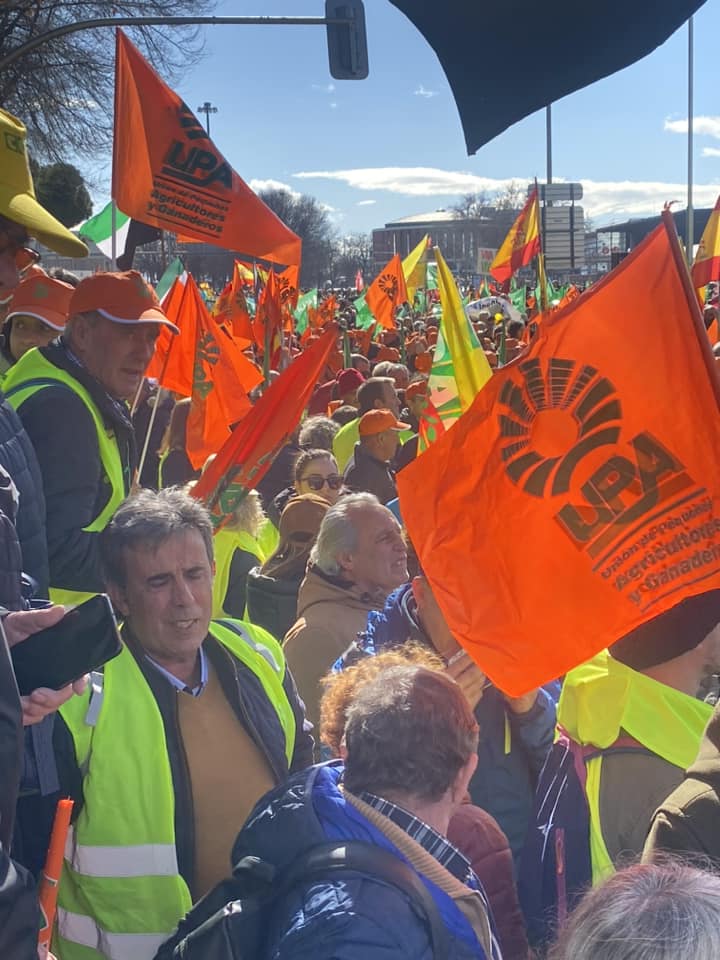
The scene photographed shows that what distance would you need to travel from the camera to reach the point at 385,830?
1798mm

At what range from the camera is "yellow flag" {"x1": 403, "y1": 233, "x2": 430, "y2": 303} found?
17.7 meters

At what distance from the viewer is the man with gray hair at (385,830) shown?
1.60 m

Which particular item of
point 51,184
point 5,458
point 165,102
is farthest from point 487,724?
point 51,184

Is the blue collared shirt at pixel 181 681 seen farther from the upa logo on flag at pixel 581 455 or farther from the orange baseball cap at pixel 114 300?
the orange baseball cap at pixel 114 300

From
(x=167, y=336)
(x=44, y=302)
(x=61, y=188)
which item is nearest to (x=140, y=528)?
(x=44, y=302)

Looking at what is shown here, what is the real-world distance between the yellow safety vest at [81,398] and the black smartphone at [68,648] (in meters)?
1.74

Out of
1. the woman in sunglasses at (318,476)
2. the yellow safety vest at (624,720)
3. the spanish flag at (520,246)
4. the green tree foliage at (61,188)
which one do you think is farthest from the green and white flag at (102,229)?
the yellow safety vest at (624,720)

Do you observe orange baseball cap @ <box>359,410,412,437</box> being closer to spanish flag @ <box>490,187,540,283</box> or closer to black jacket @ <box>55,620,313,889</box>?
black jacket @ <box>55,620,313,889</box>

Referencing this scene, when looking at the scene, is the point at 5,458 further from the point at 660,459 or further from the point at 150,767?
the point at 660,459

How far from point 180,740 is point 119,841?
9.7 inches

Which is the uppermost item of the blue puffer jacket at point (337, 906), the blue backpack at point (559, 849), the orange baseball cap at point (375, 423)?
the orange baseball cap at point (375, 423)

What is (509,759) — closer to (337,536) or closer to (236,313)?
(337,536)

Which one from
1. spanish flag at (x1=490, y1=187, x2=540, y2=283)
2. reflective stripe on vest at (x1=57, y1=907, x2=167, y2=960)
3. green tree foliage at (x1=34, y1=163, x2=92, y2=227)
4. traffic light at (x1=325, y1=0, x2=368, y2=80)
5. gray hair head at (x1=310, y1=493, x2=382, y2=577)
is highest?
green tree foliage at (x1=34, y1=163, x2=92, y2=227)

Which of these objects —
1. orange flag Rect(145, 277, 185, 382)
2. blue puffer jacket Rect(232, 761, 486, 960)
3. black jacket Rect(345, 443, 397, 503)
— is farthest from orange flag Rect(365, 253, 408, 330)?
blue puffer jacket Rect(232, 761, 486, 960)
